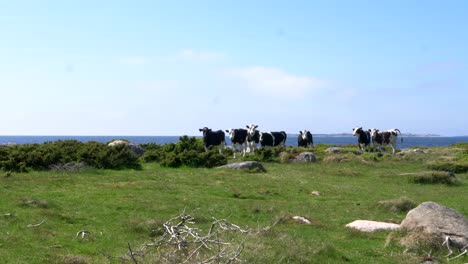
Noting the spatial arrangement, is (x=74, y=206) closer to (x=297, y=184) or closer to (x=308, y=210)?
(x=308, y=210)

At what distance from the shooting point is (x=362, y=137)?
50.8 metres

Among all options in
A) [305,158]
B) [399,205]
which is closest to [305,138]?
[305,158]

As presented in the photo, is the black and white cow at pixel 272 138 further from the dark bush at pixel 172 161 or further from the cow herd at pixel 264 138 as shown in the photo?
the dark bush at pixel 172 161

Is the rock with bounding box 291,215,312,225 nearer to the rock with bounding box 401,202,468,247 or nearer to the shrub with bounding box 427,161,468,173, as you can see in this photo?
the rock with bounding box 401,202,468,247

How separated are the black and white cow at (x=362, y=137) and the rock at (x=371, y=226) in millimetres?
34552

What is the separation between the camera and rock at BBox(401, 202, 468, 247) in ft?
45.9

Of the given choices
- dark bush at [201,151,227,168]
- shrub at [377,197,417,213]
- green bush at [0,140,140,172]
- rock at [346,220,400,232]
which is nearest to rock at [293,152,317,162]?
dark bush at [201,151,227,168]

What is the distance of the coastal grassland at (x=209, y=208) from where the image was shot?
1255 cm

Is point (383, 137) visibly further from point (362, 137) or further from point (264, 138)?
point (264, 138)

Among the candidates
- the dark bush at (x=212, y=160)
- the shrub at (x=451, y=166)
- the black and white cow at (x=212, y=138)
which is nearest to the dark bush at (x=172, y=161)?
the dark bush at (x=212, y=160)

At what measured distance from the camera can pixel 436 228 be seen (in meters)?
14.2

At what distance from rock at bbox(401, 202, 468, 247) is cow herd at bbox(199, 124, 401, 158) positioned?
90.4 ft

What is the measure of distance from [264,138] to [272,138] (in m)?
1.13

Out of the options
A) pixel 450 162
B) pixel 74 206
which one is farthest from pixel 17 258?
pixel 450 162
